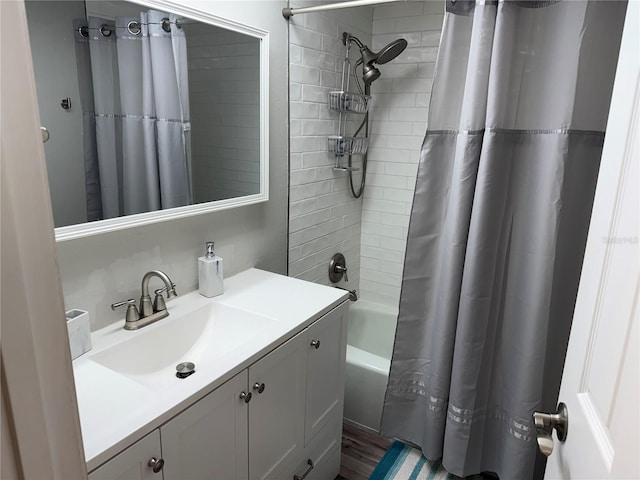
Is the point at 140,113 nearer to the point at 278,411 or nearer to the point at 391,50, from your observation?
the point at 278,411

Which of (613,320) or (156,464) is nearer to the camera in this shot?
(613,320)

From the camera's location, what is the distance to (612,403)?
0.70 meters

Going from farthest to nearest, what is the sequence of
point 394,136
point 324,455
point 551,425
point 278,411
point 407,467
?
point 394,136
point 407,467
point 324,455
point 278,411
point 551,425

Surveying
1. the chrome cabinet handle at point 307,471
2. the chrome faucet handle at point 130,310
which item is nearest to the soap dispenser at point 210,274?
the chrome faucet handle at point 130,310

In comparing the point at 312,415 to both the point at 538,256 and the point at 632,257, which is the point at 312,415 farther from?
the point at 632,257

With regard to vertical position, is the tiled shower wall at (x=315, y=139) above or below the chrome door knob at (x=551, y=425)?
above

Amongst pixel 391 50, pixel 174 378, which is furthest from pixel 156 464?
pixel 391 50

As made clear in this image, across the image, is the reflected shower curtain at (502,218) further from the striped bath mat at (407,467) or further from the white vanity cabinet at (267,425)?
the white vanity cabinet at (267,425)

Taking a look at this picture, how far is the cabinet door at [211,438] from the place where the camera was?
1.11 metres

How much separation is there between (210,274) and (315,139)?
0.96m

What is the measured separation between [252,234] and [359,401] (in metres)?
1.03

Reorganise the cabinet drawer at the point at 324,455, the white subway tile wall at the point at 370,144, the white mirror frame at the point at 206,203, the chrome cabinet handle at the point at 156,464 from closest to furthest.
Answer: the chrome cabinet handle at the point at 156,464 → the white mirror frame at the point at 206,203 → the cabinet drawer at the point at 324,455 → the white subway tile wall at the point at 370,144

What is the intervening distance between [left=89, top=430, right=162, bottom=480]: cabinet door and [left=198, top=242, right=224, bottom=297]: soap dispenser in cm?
69

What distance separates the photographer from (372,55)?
243cm
